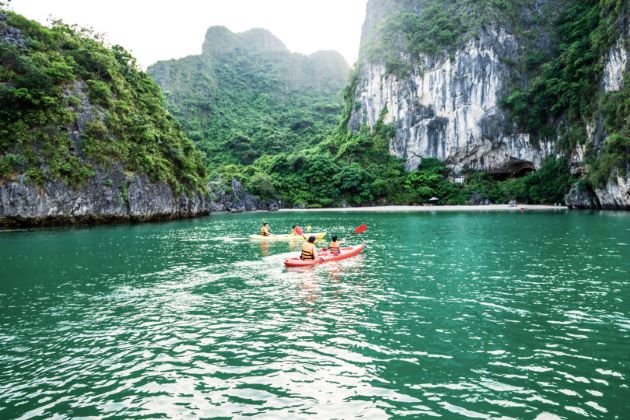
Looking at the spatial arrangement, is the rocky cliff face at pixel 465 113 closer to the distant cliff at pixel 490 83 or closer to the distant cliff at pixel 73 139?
the distant cliff at pixel 490 83

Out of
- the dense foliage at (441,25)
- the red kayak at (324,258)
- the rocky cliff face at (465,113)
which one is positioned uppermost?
the dense foliage at (441,25)

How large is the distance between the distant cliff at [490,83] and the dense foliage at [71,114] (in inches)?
2005

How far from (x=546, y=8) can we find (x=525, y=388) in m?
92.7

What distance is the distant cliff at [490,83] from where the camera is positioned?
5998 centimetres

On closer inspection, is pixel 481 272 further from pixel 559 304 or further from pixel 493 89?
pixel 493 89

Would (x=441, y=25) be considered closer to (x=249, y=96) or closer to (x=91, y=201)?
→ (x=91, y=201)

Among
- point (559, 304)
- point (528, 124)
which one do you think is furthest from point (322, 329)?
point (528, 124)

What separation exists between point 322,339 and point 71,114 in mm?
41166

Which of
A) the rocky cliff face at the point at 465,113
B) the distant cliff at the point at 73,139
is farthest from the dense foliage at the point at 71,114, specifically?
the rocky cliff face at the point at 465,113

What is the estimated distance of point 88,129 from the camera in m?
41.7

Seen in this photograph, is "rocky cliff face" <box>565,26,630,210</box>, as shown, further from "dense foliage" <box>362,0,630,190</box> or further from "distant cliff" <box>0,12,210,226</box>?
"distant cliff" <box>0,12,210,226</box>

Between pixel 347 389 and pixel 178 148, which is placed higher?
pixel 178 148

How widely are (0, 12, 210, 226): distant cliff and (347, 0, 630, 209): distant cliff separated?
51825 mm

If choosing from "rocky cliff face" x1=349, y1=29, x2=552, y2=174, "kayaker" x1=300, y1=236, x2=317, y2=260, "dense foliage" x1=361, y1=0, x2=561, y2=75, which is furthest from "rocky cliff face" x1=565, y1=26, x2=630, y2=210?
"kayaker" x1=300, y1=236, x2=317, y2=260
